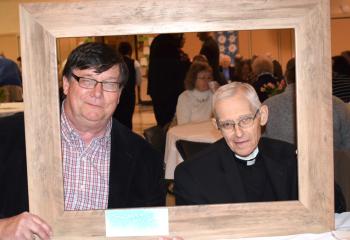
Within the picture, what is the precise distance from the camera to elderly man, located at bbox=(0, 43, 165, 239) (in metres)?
1.54

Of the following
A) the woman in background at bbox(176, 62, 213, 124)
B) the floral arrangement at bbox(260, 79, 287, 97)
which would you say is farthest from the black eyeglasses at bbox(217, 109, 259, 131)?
the woman in background at bbox(176, 62, 213, 124)

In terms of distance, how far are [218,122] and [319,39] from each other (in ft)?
1.40

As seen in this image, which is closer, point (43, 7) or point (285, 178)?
point (43, 7)

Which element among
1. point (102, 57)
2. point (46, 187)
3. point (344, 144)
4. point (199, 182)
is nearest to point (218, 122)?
point (199, 182)

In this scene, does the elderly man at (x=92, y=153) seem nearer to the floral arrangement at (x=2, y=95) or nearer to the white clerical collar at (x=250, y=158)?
the white clerical collar at (x=250, y=158)

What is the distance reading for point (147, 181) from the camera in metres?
1.79

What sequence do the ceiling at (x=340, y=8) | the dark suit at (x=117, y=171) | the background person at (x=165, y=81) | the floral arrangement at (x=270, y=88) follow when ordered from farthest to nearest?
the ceiling at (x=340, y=8), the background person at (x=165, y=81), the floral arrangement at (x=270, y=88), the dark suit at (x=117, y=171)

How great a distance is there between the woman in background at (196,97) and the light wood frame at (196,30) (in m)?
1.71

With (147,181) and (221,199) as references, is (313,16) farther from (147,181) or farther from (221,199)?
(147,181)

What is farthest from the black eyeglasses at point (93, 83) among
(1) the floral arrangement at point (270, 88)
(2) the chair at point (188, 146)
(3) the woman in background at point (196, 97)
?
(2) the chair at point (188, 146)

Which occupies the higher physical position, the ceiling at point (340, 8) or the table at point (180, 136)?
the ceiling at point (340, 8)

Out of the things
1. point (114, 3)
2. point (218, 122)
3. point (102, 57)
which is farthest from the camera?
point (218, 122)

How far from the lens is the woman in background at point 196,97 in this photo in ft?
12.0

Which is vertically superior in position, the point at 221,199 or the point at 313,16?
the point at 313,16
